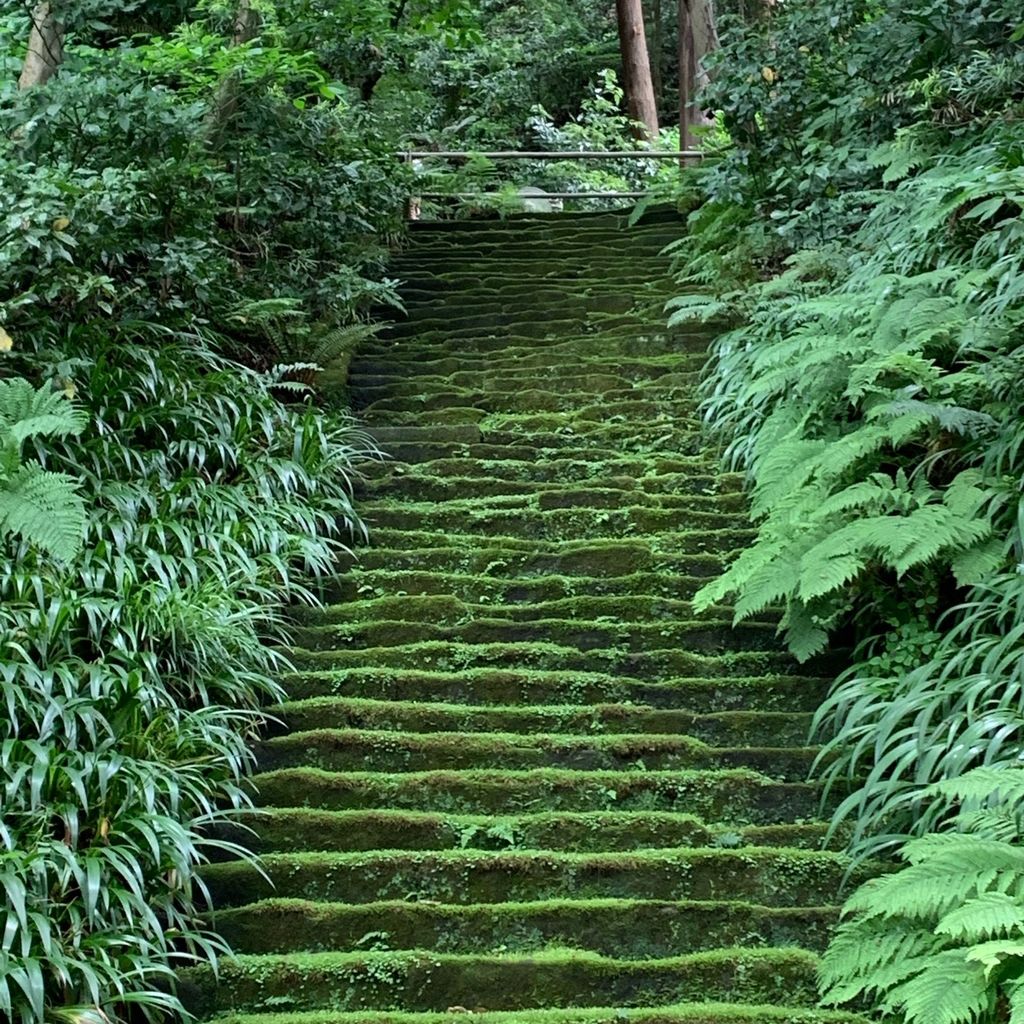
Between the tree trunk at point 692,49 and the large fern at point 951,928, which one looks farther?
the tree trunk at point 692,49

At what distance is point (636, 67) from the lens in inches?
598

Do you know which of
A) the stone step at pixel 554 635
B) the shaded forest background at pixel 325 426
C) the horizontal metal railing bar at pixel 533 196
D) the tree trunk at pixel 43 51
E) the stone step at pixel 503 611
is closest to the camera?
the shaded forest background at pixel 325 426

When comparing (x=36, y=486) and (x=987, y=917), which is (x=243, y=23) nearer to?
(x=36, y=486)

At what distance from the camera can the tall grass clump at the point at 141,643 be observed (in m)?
2.82

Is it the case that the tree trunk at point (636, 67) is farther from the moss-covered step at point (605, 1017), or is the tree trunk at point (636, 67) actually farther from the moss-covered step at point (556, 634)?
the moss-covered step at point (605, 1017)

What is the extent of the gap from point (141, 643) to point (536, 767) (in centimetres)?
150

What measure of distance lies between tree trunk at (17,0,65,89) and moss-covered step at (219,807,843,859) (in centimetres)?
464

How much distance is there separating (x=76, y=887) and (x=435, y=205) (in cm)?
938

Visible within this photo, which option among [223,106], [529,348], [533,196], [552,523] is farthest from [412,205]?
[552,523]

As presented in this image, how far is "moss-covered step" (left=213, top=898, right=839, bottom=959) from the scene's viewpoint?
10.3ft

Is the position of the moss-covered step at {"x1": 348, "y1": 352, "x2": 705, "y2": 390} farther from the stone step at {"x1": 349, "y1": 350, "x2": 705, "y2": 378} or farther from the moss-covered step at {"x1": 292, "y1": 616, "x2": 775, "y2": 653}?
the moss-covered step at {"x1": 292, "y1": 616, "x2": 775, "y2": 653}

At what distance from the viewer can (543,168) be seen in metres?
13.4

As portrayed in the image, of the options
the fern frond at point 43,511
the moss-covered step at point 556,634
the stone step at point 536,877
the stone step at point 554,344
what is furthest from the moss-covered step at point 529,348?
the stone step at point 536,877

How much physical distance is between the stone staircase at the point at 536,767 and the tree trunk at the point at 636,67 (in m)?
10.1
